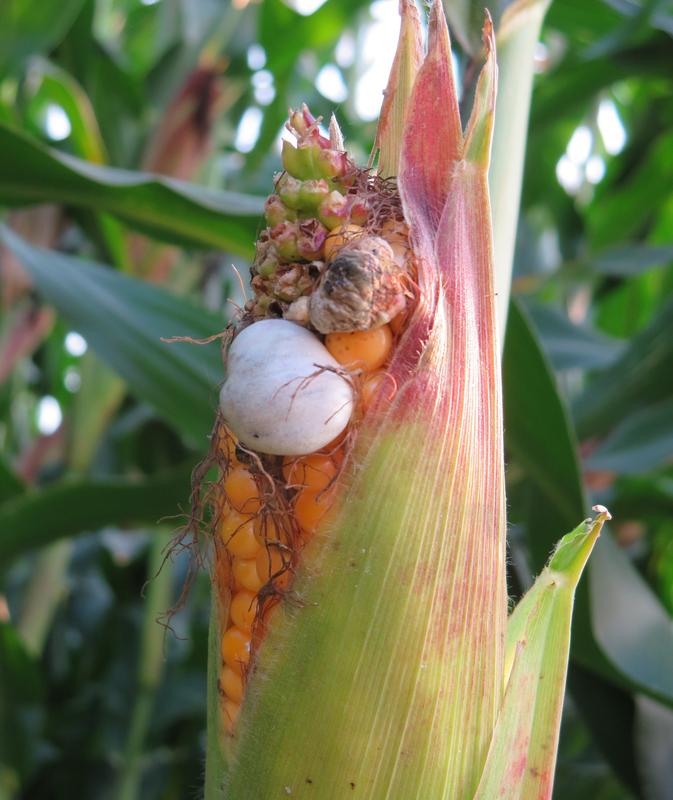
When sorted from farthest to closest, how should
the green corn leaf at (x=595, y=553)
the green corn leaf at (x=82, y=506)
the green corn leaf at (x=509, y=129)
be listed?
the green corn leaf at (x=82, y=506), the green corn leaf at (x=595, y=553), the green corn leaf at (x=509, y=129)

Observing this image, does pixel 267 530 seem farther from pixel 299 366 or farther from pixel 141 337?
pixel 141 337

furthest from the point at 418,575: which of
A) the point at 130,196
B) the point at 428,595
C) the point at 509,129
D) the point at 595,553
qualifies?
the point at 130,196

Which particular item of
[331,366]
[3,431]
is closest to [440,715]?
[331,366]

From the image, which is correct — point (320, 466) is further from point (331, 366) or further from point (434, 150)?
point (434, 150)

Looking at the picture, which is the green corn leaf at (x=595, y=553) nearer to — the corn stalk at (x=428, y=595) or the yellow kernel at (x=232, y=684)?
the corn stalk at (x=428, y=595)

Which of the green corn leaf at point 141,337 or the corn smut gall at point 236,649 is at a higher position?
the green corn leaf at point 141,337

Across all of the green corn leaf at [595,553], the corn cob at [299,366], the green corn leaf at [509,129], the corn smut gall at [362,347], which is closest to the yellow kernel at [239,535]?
the corn cob at [299,366]

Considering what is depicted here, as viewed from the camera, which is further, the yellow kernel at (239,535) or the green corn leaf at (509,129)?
the green corn leaf at (509,129)

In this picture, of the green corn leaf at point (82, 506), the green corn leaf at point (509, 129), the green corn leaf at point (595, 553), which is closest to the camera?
the green corn leaf at point (509, 129)
